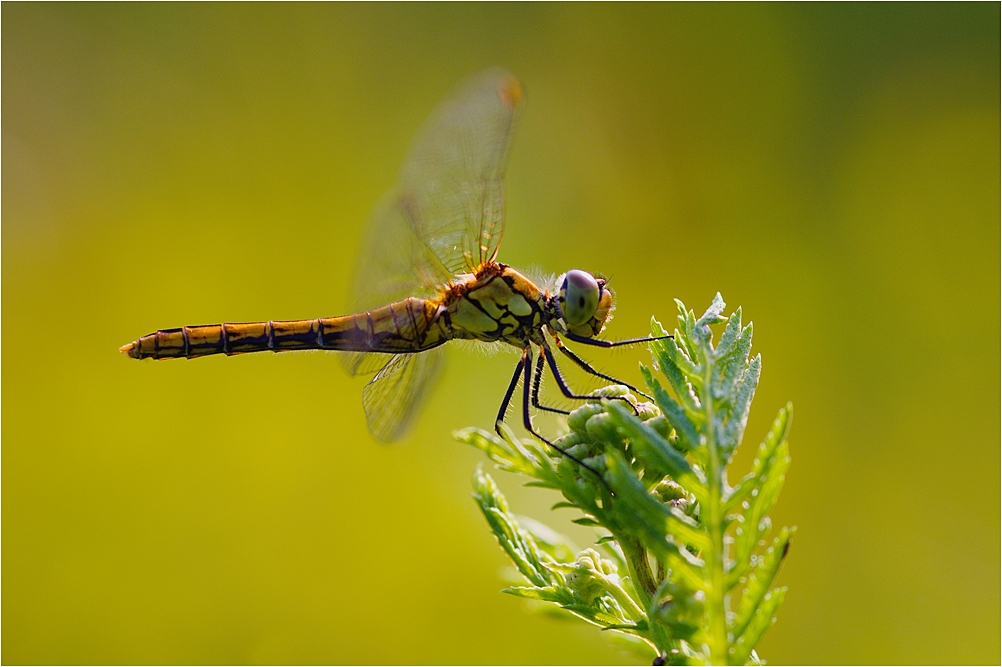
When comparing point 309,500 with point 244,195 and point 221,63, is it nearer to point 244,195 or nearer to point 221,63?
point 244,195

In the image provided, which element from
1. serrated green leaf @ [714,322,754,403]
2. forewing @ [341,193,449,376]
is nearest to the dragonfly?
forewing @ [341,193,449,376]

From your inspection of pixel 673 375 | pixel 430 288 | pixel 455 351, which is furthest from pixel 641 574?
pixel 455 351

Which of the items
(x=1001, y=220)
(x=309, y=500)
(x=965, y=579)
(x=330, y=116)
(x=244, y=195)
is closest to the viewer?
(x=965, y=579)

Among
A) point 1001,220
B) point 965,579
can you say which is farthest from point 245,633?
point 1001,220

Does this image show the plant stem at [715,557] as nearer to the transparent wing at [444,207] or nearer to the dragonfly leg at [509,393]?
the dragonfly leg at [509,393]

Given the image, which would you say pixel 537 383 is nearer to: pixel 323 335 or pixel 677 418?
pixel 323 335

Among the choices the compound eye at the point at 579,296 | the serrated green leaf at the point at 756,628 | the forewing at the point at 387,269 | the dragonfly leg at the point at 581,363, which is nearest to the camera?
the serrated green leaf at the point at 756,628

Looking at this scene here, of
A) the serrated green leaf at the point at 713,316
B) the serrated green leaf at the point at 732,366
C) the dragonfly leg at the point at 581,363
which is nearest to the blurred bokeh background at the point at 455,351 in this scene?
the dragonfly leg at the point at 581,363
